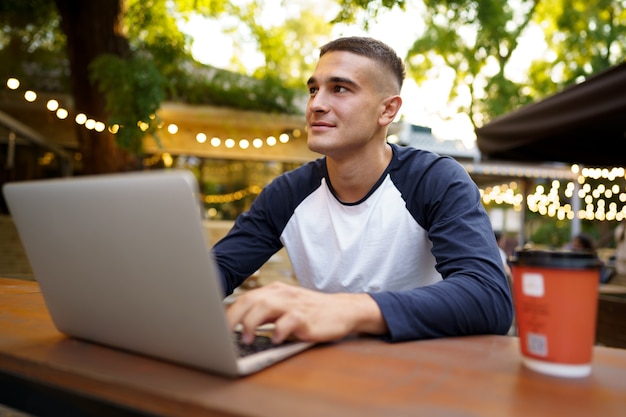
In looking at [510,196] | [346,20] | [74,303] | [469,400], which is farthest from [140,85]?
[510,196]

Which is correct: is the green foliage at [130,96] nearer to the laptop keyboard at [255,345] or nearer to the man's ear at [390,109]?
the man's ear at [390,109]

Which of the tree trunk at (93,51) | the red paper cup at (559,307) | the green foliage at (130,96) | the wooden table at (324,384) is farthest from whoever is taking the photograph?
the tree trunk at (93,51)

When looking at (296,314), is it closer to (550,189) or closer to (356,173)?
(356,173)

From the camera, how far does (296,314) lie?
35.1 inches

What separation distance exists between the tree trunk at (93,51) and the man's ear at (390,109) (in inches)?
186

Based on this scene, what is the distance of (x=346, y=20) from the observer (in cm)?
503

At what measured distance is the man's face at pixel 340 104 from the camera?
1641 mm

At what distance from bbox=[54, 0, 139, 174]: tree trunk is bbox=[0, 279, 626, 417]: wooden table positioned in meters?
5.45

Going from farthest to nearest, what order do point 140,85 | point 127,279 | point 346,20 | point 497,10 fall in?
point 497,10 → point 140,85 → point 346,20 → point 127,279

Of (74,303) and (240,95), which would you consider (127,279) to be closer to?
(74,303)

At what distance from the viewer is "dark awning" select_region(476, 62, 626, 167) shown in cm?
251

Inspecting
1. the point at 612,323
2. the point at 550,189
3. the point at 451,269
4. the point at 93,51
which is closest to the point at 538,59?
the point at 550,189

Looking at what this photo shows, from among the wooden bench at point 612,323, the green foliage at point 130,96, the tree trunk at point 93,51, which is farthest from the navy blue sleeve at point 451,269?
the tree trunk at point 93,51

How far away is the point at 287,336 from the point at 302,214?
90 centimetres
